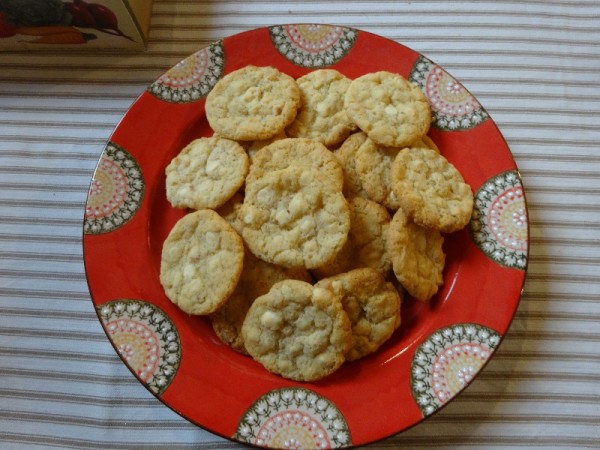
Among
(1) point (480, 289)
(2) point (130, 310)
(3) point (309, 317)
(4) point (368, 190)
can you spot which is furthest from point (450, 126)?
(2) point (130, 310)

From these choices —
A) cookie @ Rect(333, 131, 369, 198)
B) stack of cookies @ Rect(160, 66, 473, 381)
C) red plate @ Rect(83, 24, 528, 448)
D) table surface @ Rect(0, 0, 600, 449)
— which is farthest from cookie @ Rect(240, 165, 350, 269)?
table surface @ Rect(0, 0, 600, 449)

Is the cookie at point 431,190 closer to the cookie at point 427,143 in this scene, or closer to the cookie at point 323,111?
the cookie at point 427,143

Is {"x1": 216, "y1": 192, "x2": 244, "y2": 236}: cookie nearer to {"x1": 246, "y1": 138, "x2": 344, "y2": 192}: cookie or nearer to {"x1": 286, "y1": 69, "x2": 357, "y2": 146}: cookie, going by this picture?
{"x1": 246, "y1": 138, "x2": 344, "y2": 192}: cookie

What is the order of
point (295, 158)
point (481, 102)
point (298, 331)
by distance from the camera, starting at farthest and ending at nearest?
1. point (481, 102)
2. point (295, 158)
3. point (298, 331)

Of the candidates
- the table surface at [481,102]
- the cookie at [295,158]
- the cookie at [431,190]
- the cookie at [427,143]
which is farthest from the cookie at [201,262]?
the cookie at [427,143]

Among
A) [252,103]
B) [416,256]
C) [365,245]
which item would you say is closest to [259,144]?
[252,103]

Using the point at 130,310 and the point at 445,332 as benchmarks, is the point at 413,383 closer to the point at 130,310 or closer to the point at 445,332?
the point at 445,332

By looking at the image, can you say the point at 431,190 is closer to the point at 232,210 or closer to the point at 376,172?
the point at 376,172

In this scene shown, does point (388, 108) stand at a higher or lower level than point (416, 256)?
higher
